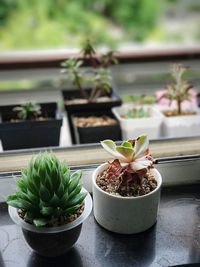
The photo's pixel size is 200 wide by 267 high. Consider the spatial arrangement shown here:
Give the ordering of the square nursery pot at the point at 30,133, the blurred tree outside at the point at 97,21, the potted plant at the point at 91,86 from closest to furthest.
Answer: the square nursery pot at the point at 30,133 → the potted plant at the point at 91,86 → the blurred tree outside at the point at 97,21

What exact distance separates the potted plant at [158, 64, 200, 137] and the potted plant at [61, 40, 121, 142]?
0.14 m

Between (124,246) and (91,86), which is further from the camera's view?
(91,86)

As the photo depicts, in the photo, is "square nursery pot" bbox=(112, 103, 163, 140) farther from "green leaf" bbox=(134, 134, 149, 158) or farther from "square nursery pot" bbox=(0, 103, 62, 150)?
"green leaf" bbox=(134, 134, 149, 158)

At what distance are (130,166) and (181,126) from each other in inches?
13.6

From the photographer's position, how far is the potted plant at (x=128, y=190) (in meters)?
0.61

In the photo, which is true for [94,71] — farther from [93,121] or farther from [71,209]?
[71,209]

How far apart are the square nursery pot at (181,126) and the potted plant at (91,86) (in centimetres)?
16

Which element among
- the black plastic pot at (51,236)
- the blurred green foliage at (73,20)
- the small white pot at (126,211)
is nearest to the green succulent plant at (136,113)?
the small white pot at (126,211)

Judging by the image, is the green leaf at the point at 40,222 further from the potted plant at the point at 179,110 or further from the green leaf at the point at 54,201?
the potted plant at the point at 179,110

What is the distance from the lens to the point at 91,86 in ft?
3.47

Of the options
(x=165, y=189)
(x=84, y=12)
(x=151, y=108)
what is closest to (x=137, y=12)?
(x=84, y=12)

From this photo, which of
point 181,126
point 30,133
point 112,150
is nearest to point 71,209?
point 112,150

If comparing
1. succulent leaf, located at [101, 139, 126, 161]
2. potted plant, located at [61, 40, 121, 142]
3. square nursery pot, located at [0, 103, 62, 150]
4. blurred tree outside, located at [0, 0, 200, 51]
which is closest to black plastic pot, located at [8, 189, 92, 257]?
succulent leaf, located at [101, 139, 126, 161]

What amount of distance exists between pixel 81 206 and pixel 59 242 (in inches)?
2.9
